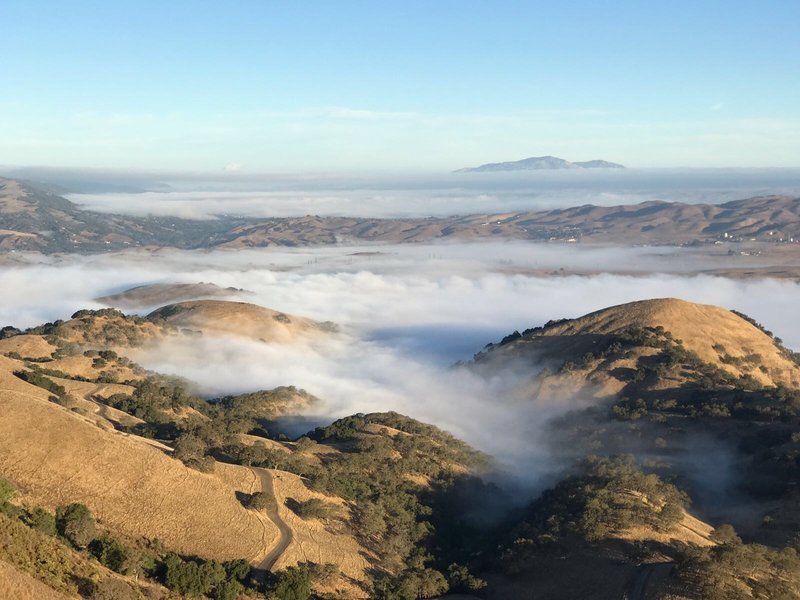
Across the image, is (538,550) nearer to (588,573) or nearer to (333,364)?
(588,573)

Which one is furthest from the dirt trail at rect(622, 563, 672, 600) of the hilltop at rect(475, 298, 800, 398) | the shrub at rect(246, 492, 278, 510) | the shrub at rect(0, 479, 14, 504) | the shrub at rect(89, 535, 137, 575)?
the hilltop at rect(475, 298, 800, 398)

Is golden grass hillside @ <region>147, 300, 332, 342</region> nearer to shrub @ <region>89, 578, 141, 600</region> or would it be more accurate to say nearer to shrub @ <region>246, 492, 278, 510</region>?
shrub @ <region>246, 492, 278, 510</region>

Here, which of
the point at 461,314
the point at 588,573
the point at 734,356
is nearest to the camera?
the point at 588,573

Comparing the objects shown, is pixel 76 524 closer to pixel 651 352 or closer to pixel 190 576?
pixel 190 576

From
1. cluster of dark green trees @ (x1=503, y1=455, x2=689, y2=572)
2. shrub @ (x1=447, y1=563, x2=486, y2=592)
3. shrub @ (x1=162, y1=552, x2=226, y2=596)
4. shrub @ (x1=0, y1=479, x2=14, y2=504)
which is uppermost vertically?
shrub @ (x1=0, y1=479, x2=14, y2=504)

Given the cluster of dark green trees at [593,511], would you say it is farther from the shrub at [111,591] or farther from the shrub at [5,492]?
the shrub at [5,492]

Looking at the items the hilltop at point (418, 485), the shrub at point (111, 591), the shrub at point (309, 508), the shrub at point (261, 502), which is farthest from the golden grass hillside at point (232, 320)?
the shrub at point (111, 591)

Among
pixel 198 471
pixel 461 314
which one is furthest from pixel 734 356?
pixel 461 314
